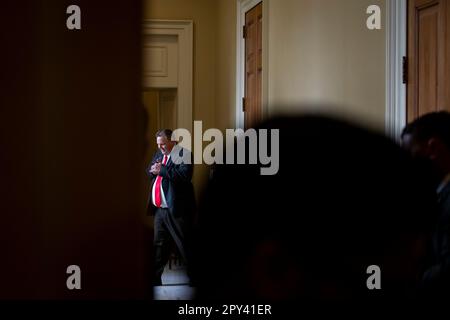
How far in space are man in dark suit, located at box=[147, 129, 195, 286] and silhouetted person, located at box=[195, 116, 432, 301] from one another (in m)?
Answer: 4.40

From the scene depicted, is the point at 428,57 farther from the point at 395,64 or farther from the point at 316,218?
the point at 316,218

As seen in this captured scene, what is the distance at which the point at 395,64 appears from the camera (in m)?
2.97

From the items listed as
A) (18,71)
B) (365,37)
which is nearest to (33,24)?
(18,71)

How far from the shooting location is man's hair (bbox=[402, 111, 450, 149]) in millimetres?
1896

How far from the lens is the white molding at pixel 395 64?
→ 2933mm

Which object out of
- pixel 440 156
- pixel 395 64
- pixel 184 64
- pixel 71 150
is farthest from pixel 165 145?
pixel 71 150

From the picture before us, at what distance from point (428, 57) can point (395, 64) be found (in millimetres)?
252

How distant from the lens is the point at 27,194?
53 centimetres

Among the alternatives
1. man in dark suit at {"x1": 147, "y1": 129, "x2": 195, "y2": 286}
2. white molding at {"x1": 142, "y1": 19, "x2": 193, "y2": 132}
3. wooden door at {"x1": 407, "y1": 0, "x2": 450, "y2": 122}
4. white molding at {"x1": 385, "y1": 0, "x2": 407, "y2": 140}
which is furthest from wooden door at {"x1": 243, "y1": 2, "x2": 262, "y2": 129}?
wooden door at {"x1": 407, "y1": 0, "x2": 450, "y2": 122}

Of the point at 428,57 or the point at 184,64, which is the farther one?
the point at 184,64

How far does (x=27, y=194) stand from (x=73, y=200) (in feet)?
0.11

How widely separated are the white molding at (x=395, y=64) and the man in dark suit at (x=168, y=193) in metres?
2.19

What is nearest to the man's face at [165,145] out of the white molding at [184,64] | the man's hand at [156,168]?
the man's hand at [156,168]

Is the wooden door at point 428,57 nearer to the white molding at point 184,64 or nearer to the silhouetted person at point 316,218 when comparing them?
the silhouetted person at point 316,218
